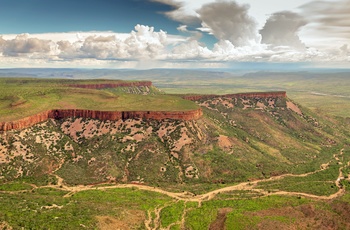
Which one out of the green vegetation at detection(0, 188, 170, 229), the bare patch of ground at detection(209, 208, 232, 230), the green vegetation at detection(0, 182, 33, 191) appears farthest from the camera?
the green vegetation at detection(0, 182, 33, 191)

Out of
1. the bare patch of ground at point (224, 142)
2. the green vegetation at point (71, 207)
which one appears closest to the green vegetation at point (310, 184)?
the bare patch of ground at point (224, 142)

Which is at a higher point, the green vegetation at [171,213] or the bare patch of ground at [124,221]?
the bare patch of ground at [124,221]

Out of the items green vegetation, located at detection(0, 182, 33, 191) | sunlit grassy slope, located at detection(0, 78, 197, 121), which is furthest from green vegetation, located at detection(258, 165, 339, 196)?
green vegetation, located at detection(0, 182, 33, 191)

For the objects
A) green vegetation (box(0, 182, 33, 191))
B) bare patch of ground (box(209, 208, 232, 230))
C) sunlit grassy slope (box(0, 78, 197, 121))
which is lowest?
bare patch of ground (box(209, 208, 232, 230))

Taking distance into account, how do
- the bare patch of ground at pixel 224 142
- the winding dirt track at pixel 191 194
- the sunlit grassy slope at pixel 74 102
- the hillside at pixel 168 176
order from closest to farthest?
the hillside at pixel 168 176 → the winding dirt track at pixel 191 194 → the bare patch of ground at pixel 224 142 → the sunlit grassy slope at pixel 74 102

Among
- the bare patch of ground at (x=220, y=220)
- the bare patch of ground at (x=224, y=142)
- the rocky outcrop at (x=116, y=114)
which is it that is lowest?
the bare patch of ground at (x=220, y=220)

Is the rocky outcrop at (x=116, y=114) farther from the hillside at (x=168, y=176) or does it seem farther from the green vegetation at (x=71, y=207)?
the green vegetation at (x=71, y=207)

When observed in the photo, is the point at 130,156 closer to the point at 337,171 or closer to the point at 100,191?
the point at 100,191

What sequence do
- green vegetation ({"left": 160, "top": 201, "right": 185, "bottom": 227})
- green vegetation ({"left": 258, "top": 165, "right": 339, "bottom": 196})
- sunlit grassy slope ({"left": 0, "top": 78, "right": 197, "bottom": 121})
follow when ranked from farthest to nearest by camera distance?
sunlit grassy slope ({"left": 0, "top": 78, "right": 197, "bottom": 121}) → green vegetation ({"left": 258, "top": 165, "right": 339, "bottom": 196}) → green vegetation ({"left": 160, "top": 201, "right": 185, "bottom": 227})

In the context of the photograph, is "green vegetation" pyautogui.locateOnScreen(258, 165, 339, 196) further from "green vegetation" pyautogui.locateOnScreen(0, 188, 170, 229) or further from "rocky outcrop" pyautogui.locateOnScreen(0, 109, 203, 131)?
"rocky outcrop" pyautogui.locateOnScreen(0, 109, 203, 131)
